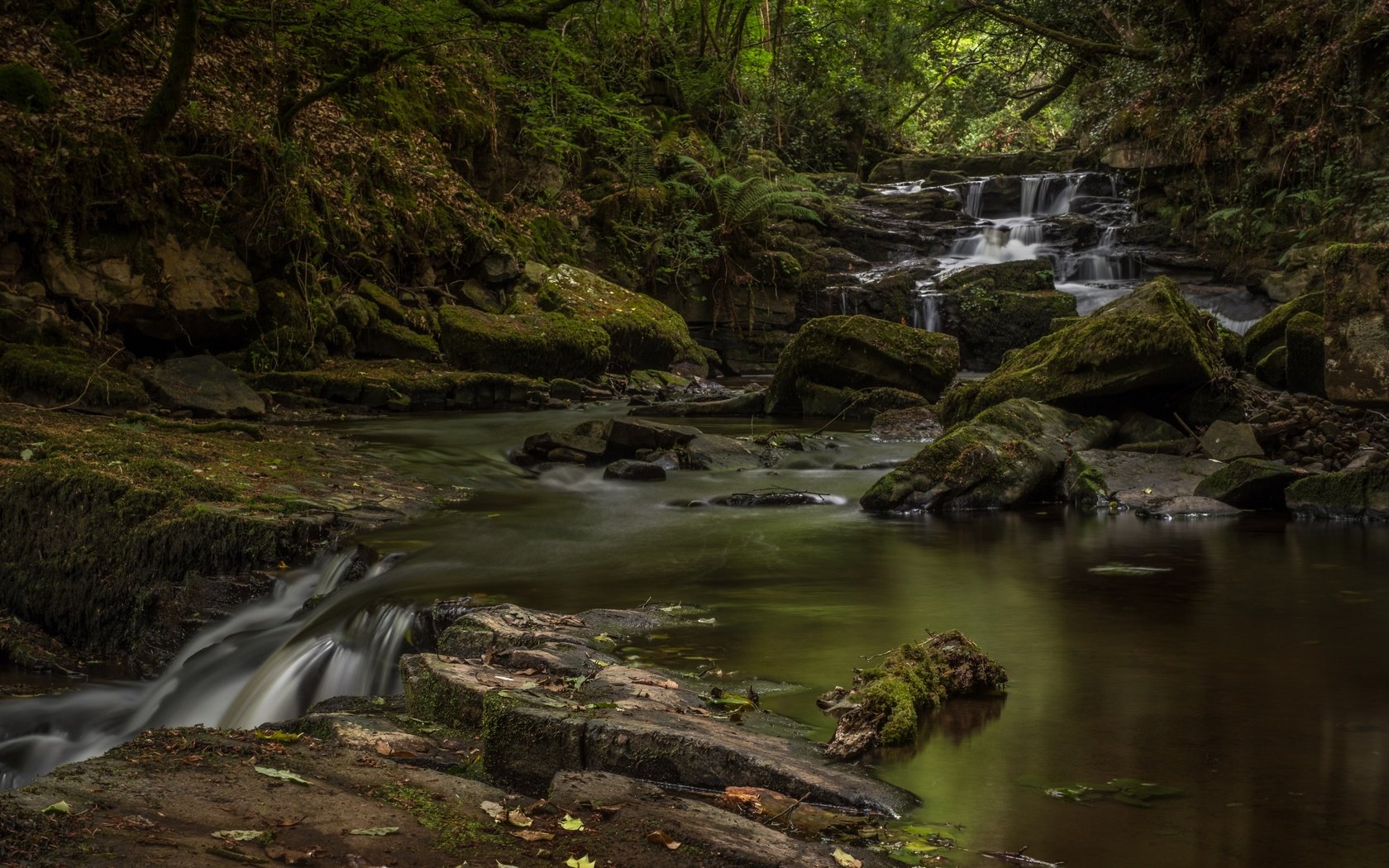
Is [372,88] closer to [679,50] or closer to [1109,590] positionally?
[679,50]

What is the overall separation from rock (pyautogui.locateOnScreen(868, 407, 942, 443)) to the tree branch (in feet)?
34.7

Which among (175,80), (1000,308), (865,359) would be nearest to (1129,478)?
(865,359)

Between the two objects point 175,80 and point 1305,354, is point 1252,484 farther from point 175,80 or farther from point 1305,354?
point 175,80

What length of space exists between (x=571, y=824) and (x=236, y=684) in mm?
3174

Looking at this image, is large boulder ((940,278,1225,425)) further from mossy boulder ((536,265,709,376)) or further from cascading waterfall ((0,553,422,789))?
mossy boulder ((536,265,709,376))

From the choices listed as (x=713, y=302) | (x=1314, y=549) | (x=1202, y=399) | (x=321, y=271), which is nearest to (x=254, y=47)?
(x=321, y=271)

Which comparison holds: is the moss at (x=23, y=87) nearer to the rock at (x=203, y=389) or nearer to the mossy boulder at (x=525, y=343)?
the rock at (x=203, y=389)

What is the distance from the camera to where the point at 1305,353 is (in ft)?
33.4

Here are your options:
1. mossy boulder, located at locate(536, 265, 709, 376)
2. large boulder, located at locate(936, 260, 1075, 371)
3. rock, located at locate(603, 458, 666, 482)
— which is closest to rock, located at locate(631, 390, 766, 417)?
mossy boulder, located at locate(536, 265, 709, 376)

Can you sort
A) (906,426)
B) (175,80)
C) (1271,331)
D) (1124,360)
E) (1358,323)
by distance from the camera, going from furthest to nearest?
(906,426) < (1271,331) < (175,80) < (1124,360) < (1358,323)

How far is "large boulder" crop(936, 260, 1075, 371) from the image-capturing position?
17719 millimetres

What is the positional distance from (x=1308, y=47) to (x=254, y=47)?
15942 mm

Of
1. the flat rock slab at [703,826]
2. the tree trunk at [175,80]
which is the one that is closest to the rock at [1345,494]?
the flat rock slab at [703,826]

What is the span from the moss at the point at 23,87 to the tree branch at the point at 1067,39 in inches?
604
